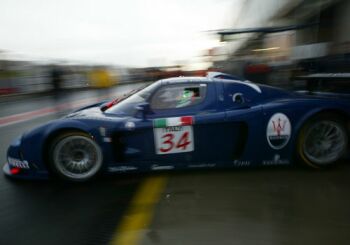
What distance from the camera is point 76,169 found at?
3709 mm

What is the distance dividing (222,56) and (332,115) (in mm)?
13292

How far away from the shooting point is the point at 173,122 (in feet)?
11.9

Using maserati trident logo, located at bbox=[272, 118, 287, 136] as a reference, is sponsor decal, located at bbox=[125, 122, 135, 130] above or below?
above

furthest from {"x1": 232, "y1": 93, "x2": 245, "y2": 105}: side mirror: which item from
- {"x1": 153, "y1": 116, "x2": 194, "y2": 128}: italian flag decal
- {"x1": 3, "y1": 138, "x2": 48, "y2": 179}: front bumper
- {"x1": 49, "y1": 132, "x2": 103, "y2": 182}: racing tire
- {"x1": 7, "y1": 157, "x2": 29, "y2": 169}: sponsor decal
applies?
{"x1": 7, "y1": 157, "x2": 29, "y2": 169}: sponsor decal

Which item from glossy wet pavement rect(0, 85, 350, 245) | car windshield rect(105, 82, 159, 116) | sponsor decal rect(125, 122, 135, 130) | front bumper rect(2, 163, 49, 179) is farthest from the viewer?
car windshield rect(105, 82, 159, 116)

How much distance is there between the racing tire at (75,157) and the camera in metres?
3.63

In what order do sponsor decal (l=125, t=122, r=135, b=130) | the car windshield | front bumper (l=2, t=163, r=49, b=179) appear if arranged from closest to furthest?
1. sponsor decal (l=125, t=122, r=135, b=130)
2. front bumper (l=2, t=163, r=49, b=179)
3. the car windshield

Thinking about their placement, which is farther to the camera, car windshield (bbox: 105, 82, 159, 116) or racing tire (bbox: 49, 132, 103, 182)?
car windshield (bbox: 105, 82, 159, 116)

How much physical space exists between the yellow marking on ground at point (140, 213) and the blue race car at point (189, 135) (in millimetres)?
207

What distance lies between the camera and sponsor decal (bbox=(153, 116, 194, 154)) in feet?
11.9

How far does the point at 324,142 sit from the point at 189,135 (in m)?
1.51

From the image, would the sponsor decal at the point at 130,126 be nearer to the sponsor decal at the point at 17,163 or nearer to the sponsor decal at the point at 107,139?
the sponsor decal at the point at 107,139

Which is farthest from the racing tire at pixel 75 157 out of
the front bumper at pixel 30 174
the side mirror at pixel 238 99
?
the side mirror at pixel 238 99

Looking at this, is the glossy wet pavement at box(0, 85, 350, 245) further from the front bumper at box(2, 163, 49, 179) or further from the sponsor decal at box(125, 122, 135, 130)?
the sponsor decal at box(125, 122, 135, 130)
